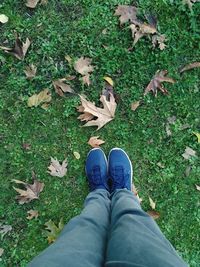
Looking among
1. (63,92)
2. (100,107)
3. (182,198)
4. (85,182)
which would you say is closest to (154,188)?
(182,198)

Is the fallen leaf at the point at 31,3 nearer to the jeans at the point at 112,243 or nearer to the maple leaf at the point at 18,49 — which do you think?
the maple leaf at the point at 18,49

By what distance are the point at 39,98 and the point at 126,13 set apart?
2.95 feet

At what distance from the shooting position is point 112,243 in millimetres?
2029

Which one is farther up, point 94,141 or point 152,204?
point 94,141

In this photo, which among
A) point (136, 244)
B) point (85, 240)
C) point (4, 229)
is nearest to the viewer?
point (136, 244)

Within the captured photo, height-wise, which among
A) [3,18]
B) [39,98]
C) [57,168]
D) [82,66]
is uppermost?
[3,18]

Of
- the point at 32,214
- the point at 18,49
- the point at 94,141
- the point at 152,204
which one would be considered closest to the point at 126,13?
the point at 18,49

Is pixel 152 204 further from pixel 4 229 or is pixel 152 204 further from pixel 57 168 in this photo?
pixel 4 229

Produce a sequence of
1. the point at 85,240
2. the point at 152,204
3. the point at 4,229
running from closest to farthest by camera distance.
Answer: the point at 85,240
the point at 4,229
the point at 152,204

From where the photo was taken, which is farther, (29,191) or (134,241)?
(29,191)

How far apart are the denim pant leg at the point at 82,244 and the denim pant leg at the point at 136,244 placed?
55 mm

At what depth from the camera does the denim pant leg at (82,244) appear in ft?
6.17

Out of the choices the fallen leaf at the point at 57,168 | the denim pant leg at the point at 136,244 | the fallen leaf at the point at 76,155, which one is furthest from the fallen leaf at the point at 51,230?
the denim pant leg at the point at 136,244

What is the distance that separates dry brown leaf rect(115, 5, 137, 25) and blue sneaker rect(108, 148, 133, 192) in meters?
0.96
